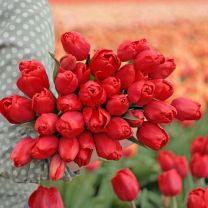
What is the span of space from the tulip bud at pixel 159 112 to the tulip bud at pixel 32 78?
0.53ft

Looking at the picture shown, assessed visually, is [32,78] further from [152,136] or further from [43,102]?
[152,136]

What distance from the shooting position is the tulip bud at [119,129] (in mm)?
1109

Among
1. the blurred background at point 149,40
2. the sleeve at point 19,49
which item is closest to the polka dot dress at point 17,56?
the sleeve at point 19,49

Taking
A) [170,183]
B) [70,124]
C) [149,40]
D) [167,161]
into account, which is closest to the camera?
[70,124]

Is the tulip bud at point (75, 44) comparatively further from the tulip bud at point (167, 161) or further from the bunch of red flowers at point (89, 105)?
the tulip bud at point (167, 161)

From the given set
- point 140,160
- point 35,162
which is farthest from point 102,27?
point 35,162

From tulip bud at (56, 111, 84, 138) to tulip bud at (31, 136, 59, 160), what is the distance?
0.08 ft

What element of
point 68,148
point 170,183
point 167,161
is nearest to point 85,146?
point 68,148

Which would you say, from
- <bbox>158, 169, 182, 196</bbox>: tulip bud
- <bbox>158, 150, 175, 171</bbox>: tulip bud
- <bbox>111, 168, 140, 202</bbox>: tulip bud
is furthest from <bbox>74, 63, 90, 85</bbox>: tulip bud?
<bbox>158, 150, 175, 171</bbox>: tulip bud

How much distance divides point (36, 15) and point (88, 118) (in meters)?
0.37

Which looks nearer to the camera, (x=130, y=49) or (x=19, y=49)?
(x=130, y=49)

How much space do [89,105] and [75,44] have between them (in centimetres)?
11

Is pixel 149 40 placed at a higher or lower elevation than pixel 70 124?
lower

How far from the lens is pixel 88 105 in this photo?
3.65ft
